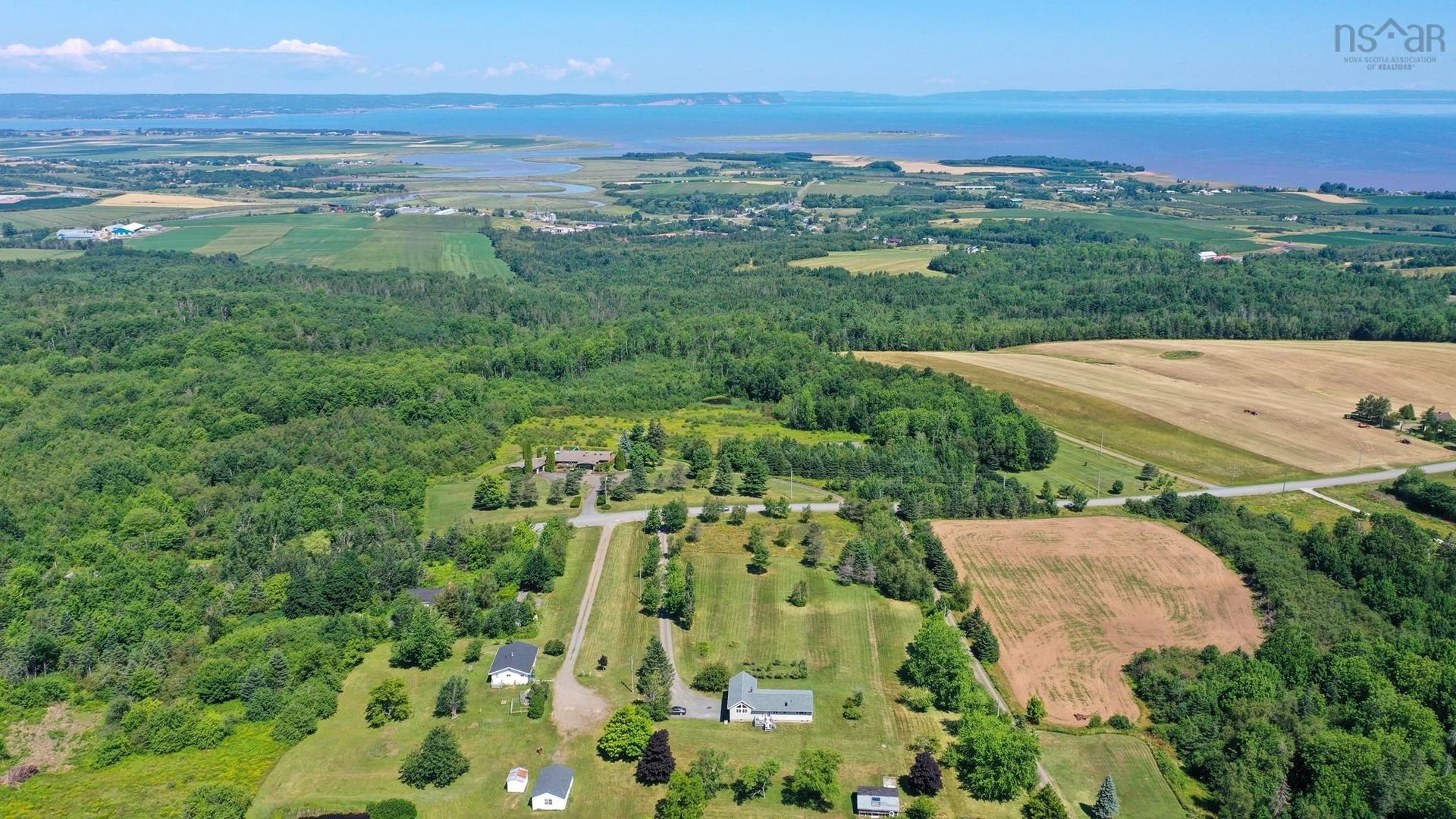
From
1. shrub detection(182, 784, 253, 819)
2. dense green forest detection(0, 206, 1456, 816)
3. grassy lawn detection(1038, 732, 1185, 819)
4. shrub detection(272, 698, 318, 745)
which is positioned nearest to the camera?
shrub detection(182, 784, 253, 819)

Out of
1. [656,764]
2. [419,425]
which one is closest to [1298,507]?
[656,764]

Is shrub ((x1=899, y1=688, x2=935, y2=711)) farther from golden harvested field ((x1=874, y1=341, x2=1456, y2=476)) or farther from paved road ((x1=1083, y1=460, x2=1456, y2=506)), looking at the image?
golden harvested field ((x1=874, y1=341, x2=1456, y2=476))

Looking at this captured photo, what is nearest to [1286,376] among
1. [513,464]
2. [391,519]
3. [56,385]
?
[513,464]

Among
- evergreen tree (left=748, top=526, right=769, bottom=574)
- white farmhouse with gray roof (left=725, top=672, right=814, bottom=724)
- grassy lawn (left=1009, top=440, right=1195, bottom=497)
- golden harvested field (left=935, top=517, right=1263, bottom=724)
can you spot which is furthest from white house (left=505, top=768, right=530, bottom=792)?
grassy lawn (left=1009, top=440, right=1195, bottom=497)

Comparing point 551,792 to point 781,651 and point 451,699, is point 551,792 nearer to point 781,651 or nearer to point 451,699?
point 451,699

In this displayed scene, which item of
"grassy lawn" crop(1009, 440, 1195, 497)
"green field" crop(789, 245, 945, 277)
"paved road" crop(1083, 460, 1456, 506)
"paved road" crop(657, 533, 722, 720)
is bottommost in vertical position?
"paved road" crop(657, 533, 722, 720)

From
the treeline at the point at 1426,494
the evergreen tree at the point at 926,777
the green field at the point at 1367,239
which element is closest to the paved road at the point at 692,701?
the evergreen tree at the point at 926,777

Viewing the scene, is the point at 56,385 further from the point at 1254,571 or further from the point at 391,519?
the point at 1254,571
